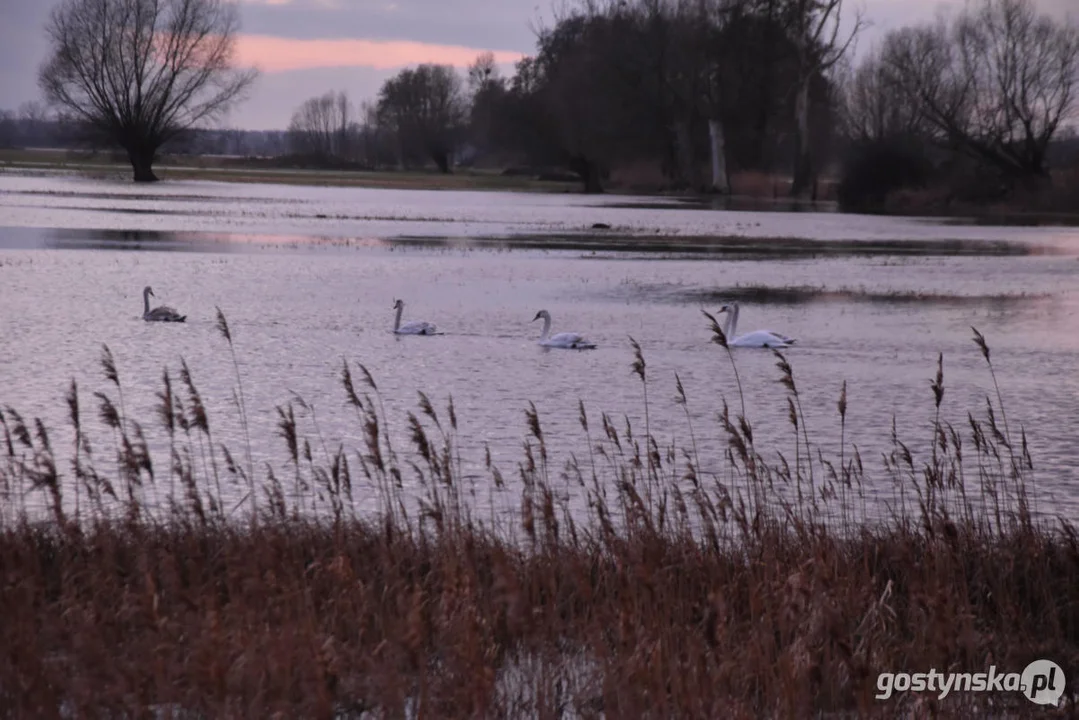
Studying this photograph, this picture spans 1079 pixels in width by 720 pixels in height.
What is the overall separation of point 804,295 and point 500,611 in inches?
710

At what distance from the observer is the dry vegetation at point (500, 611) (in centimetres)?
416

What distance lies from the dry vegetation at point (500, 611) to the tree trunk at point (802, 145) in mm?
62600

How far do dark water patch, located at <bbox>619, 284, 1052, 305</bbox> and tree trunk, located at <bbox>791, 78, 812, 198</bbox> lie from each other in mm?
46015

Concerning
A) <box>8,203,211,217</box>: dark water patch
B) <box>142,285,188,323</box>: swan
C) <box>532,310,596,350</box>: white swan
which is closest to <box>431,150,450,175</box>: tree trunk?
<box>8,203,211,217</box>: dark water patch

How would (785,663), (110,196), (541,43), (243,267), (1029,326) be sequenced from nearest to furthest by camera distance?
(785,663)
(1029,326)
(243,267)
(110,196)
(541,43)

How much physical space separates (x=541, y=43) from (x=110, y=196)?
1808 inches

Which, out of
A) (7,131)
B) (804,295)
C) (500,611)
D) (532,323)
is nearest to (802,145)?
(804,295)

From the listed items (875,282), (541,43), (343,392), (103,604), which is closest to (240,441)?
(343,392)

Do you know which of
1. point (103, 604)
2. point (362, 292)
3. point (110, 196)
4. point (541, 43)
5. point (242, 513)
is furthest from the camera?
point (541, 43)

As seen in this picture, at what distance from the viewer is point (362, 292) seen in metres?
21.0

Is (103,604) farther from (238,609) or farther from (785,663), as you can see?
(785,663)

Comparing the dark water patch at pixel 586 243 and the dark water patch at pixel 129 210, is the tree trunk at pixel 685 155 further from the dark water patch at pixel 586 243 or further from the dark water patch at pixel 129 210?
the dark water patch at pixel 129 210

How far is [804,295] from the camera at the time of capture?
22.7 meters

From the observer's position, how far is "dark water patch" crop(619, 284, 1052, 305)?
71.2ft
